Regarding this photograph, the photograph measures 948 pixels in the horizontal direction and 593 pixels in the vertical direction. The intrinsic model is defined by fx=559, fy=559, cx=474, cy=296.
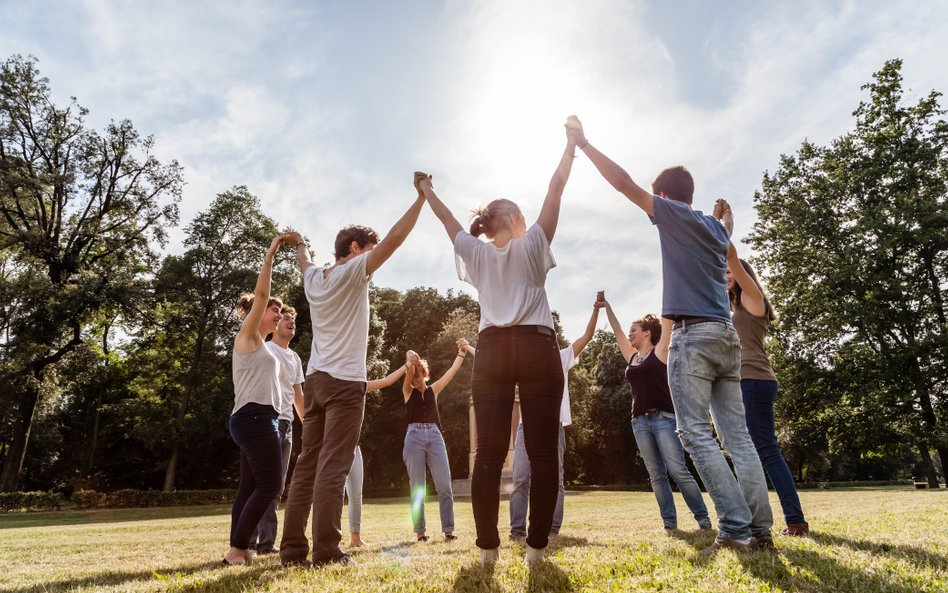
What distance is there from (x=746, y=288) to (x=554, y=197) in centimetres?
224

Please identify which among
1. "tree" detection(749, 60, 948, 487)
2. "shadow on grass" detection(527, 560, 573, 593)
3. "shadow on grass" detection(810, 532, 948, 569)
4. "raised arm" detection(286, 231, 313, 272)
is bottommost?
"shadow on grass" detection(810, 532, 948, 569)

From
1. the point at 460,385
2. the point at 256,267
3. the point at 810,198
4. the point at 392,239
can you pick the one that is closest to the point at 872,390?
the point at 810,198

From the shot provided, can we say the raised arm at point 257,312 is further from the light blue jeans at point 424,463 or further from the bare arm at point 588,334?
the bare arm at point 588,334

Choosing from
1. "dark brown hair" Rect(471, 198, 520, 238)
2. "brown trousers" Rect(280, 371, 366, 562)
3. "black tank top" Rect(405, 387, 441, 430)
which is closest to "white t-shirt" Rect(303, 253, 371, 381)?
"brown trousers" Rect(280, 371, 366, 562)

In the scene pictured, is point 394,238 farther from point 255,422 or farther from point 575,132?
point 255,422

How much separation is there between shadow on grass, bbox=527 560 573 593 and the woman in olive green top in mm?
2652

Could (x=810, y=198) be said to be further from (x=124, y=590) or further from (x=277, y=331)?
(x=124, y=590)

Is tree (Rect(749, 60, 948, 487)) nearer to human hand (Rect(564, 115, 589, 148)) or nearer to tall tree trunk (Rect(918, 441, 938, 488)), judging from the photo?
tall tree trunk (Rect(918, 441, 938, 488))

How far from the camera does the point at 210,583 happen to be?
3.58 m

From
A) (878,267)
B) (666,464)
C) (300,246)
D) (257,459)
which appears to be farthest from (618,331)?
(878,267)

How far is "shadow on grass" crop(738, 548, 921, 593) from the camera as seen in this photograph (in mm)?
2832

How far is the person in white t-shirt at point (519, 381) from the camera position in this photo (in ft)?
12.1

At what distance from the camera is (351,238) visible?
5.04m

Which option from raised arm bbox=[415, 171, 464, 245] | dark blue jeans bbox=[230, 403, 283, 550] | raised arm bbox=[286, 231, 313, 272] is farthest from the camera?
raised arm bbox=[286, 231, 313, 272]
